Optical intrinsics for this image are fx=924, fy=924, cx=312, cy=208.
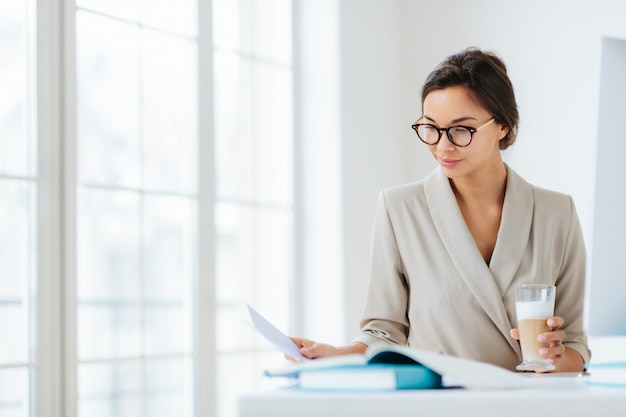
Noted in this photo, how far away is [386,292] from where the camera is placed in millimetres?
2006

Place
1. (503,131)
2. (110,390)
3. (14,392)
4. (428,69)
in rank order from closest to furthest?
(503,131), (14,392), (110,390), (428,69)

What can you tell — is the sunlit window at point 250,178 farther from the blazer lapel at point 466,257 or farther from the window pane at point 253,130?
the blazer lapel at point 466,257

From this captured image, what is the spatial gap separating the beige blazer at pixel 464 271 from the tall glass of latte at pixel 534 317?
45 centimetres

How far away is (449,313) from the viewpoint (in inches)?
77.0

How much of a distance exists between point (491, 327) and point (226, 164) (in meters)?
2.38

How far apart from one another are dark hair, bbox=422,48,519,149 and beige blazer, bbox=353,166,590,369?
0.51 ft

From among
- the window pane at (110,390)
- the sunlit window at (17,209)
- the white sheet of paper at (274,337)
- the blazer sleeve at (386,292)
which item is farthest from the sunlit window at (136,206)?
the white sheet of paper at (274,337)

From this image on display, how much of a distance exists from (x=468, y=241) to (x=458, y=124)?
0.82 ft

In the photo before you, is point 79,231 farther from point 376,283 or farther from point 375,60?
point 375,60

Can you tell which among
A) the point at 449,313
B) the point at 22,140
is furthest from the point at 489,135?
the point at 22,140

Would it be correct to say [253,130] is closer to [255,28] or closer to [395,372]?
[255,28]

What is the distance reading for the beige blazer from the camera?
193 centimetres

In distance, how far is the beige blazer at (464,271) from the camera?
6.34 feet

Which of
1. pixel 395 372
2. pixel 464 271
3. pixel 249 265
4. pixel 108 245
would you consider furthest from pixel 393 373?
pixel 249 265
